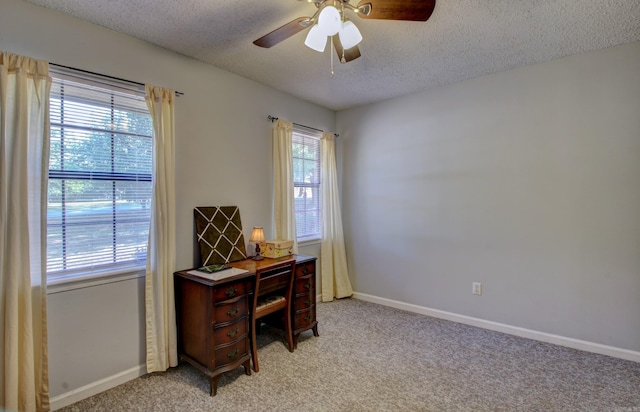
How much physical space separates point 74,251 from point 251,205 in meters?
1.49

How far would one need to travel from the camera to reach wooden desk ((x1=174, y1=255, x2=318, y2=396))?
2180mm

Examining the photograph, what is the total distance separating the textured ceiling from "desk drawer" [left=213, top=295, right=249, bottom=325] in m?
1.95

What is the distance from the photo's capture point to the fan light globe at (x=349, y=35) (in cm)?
175

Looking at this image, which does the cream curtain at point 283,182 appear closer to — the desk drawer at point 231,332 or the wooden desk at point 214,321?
the wooden desk at point 214,321

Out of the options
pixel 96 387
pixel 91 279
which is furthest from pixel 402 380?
pixel 91 279

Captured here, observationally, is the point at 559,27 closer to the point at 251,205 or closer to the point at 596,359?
the point at 596,359

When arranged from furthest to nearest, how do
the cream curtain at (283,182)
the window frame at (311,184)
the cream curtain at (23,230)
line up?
the window frame at (311,184) < the cream curtain at (283,182) < the cream curtain at (23,230)

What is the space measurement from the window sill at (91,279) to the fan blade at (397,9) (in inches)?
89.7

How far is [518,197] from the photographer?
3.00m

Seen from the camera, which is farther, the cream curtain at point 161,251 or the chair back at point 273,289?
the chair back at point 273,289

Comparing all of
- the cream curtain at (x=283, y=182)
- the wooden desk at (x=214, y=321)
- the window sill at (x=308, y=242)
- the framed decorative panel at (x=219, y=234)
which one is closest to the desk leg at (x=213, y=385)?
the wooden desk at (x=214, y=321)

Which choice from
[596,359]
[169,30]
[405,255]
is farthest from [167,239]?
[596,359]

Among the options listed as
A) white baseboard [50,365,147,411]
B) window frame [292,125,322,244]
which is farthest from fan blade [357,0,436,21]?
white baseboard [50,365,147,411]

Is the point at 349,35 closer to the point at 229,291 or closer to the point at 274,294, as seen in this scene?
the point at 229,291
